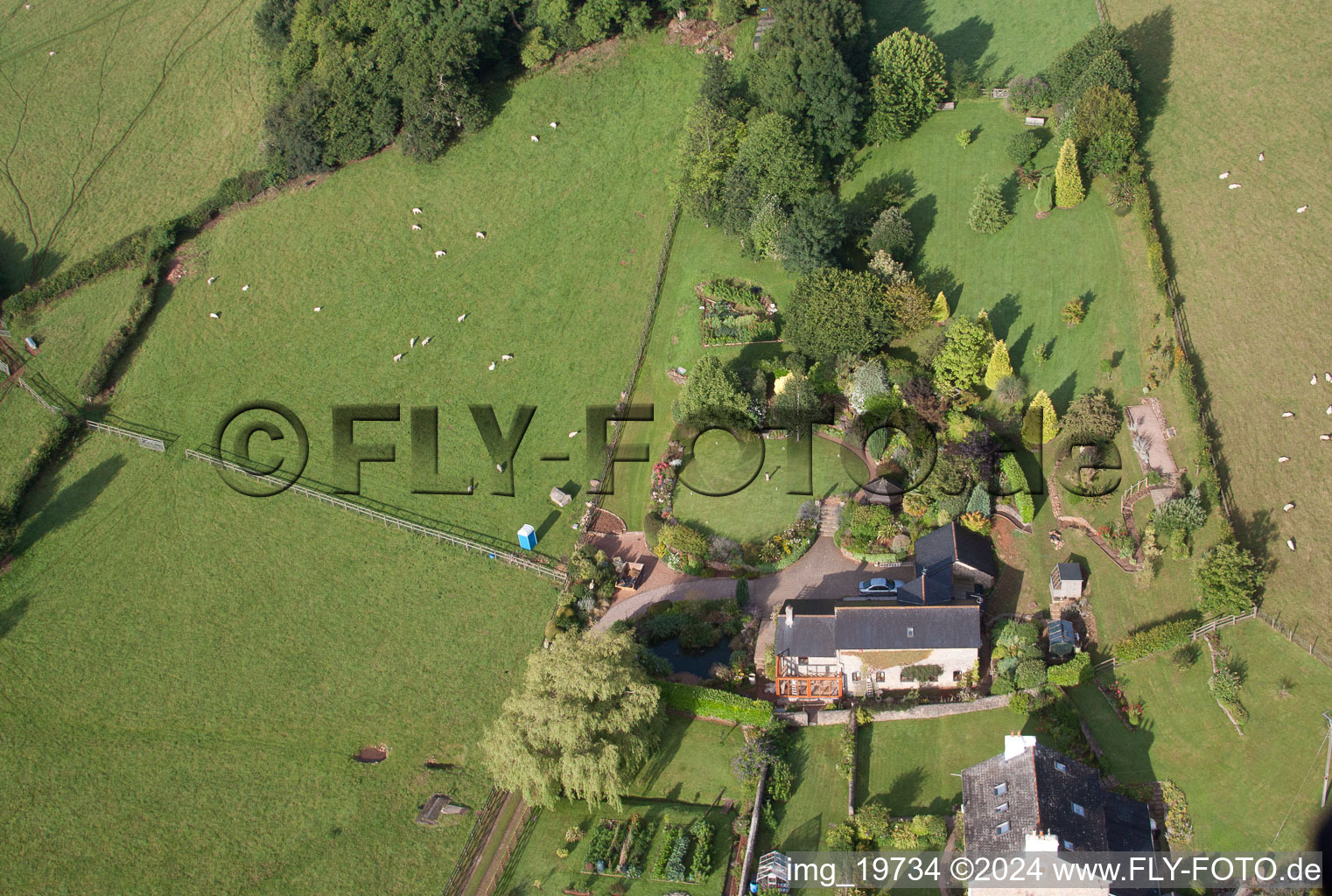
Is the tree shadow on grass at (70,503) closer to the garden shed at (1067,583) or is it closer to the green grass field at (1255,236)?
the garden shed at (1067,583)

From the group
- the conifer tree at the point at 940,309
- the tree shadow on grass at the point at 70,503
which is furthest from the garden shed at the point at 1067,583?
the tree shadow on grass at the point at 70,503

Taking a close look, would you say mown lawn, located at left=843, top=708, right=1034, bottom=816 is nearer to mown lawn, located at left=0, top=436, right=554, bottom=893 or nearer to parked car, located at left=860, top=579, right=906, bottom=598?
parked car, located at left=860, top=579, right=906, bottom=598

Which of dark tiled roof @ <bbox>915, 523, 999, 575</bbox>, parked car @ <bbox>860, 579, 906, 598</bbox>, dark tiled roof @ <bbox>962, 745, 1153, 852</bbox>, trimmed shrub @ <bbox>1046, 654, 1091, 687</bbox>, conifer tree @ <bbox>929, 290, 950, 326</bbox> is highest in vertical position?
conifer tree @ <bbox>929, 290, 950, 326</bbox>

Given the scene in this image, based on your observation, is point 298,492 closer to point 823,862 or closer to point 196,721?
point 196,721

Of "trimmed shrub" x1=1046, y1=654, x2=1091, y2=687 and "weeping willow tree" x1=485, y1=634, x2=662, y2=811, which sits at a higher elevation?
"trimmed shrub" x1=1046, y1=654, x2=1091, y2=687

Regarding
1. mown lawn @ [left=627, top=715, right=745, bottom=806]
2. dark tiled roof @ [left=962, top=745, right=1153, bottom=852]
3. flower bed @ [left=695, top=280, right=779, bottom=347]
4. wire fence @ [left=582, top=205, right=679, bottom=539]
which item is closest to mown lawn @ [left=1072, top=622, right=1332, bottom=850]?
dark tiled roof @ [left=962, top=745, right=1153, bottom=852]

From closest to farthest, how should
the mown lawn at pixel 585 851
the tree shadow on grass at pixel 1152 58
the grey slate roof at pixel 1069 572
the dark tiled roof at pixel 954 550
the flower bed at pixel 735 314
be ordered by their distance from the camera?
the mown lawn at pixel 585 851 < the grey slate roof at pixel 1069 572 < the dark tiled roof at pixel 954 550 < the flower bed at pixel 735 314 < the tree shadow on grass at pixel 1152 58
